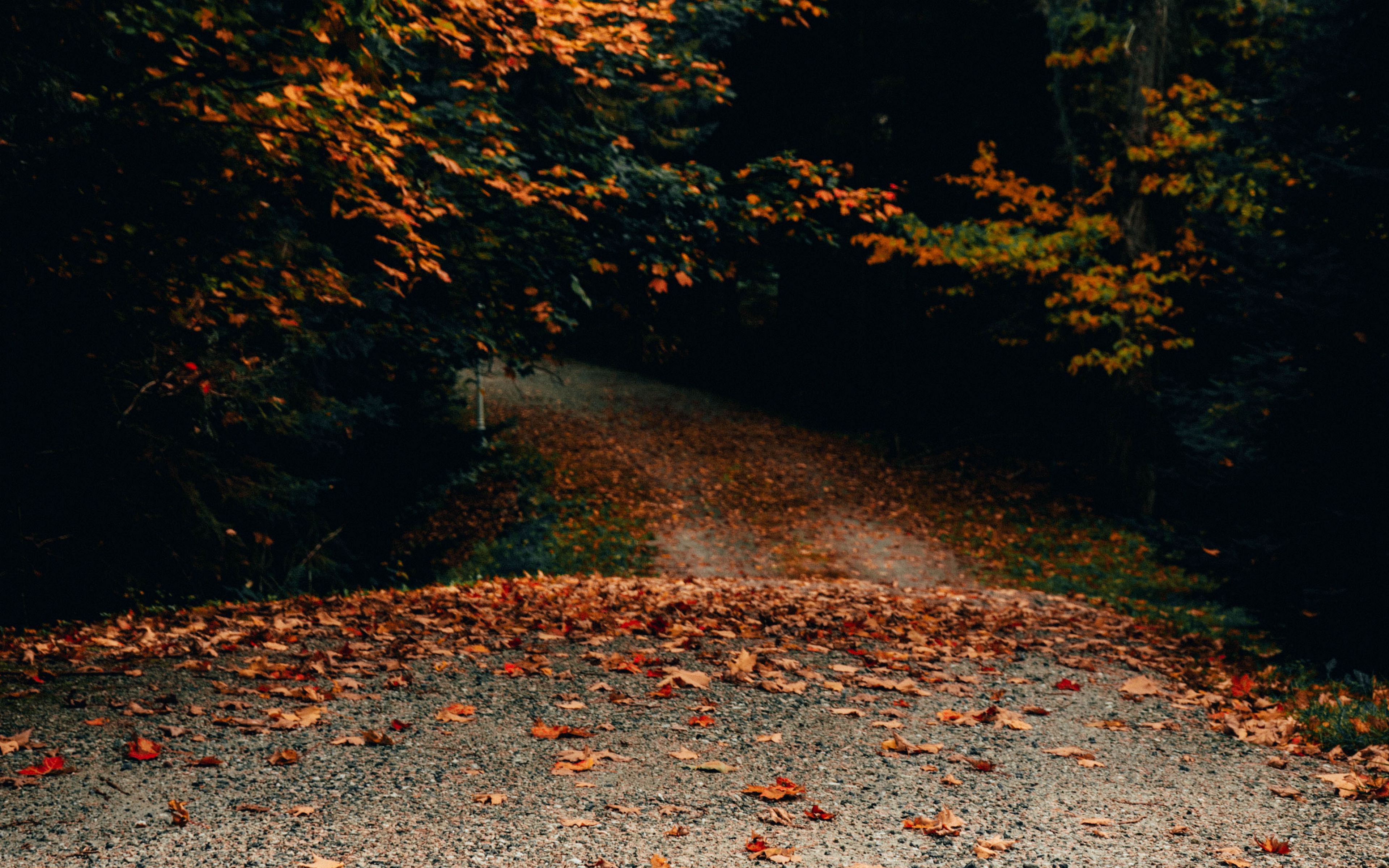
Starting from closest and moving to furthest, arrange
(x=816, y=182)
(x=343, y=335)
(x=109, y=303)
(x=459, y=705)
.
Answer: (x=459, y=705) < (x=109, y=303) < (x=816, y=182) < (x=343, y=335)

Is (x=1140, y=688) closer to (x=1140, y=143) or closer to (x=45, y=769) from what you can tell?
(x=45, y=769)

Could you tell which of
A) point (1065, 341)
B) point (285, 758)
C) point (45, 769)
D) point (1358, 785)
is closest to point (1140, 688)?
point (1358, 785)

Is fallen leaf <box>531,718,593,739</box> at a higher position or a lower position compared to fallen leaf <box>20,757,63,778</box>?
lower

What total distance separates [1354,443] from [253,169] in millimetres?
7982

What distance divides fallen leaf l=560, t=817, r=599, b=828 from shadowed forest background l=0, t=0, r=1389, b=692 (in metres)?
3.86

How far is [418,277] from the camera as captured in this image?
357 inches

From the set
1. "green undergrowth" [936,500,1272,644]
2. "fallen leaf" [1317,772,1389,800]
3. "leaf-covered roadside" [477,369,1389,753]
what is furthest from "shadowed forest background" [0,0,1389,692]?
"fallen leaf" [1317,772,1389,800]

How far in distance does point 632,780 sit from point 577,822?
0.49m

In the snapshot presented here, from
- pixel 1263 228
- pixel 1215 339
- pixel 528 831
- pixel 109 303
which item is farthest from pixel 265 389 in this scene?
pixel 1215 339

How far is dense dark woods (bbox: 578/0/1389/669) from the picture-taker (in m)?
7.23

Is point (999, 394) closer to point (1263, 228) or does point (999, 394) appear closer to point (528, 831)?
point (1263, 228)

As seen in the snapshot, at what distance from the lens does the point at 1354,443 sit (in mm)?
7066

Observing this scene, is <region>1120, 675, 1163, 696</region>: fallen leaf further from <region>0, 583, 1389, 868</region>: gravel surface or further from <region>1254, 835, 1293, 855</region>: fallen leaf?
<region>1254, 835, 1293, 855</region>: fallen leaf

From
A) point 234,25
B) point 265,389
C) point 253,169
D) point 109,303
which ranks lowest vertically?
point 265,389
